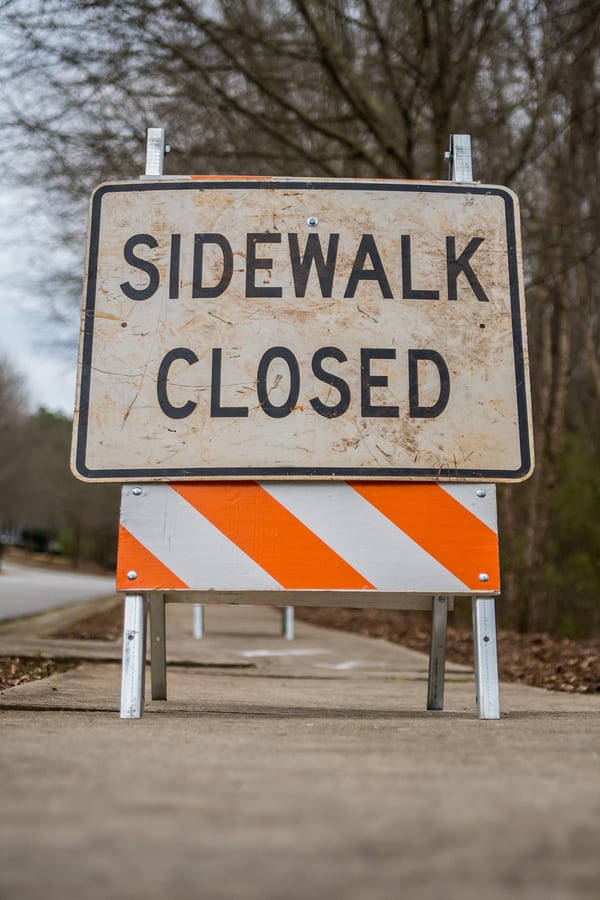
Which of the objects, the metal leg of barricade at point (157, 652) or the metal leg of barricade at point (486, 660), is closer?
the metal leg of barricade at point (486, 660)

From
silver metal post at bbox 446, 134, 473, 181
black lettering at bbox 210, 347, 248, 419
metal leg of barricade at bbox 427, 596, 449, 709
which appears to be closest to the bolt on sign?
black lettering at bbox 210, 347, 248, 419

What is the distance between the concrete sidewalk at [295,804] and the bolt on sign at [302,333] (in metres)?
0.84

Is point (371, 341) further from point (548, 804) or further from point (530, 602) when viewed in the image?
point (530, 602)

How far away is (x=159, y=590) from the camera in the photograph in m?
3.06

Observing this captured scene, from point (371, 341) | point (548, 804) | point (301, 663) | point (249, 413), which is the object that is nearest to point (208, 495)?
point (249, 413)

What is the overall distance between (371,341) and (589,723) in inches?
53.6

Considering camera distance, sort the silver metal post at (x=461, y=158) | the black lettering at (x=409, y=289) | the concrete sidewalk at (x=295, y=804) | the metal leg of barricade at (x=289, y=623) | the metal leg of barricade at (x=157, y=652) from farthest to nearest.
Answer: the metal leg of barricade at (x=289, y=623) < the metal leg of barricade at (x=157, y=652) < the silver metal post at (x=461, y=158) < the black lettering at (x=409, y=289) < the concrete sidewalk at (x=295, y=804)

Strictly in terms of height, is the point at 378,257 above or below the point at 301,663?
above

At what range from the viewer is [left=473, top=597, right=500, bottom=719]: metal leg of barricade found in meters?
3.01

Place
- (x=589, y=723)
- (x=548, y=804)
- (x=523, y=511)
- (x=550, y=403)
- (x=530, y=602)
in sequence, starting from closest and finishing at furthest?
1. (x=548, y=804)
2. (x=589, y=723)
3. (x=530, y=602)
4. (x=550, y=403)
5. (x=523, y=511)

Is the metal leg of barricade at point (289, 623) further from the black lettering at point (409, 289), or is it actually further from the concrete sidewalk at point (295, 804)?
the black lettering at point (409, 289)

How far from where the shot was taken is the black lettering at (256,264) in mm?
3271

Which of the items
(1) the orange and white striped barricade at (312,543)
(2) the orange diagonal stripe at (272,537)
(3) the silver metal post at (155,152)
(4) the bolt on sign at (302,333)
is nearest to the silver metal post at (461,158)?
(4) the bolt on sign at (302,333)

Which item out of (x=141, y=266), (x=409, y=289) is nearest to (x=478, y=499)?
(x=409, y=289)
